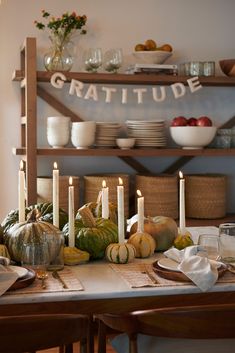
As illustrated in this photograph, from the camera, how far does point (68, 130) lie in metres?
3.79

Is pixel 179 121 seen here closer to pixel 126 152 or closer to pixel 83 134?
pixel 126 152

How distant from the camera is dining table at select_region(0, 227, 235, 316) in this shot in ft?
5.14

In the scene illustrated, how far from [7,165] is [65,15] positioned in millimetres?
1116

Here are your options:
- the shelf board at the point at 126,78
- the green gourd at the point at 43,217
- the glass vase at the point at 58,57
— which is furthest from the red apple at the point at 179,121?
the green gourd at the point at 43,217

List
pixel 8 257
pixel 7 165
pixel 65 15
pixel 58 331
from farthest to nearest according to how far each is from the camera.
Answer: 1. pixel 7 165
2. pixel 65 15
3. pixel 8 257
4. pixel 58 331

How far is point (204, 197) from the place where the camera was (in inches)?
157

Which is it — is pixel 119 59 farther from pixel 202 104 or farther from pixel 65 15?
pixel 202 104

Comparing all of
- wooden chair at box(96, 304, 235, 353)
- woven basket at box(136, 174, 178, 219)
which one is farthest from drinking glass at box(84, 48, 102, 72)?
wooden chair at box(96, 304, 235, 353)

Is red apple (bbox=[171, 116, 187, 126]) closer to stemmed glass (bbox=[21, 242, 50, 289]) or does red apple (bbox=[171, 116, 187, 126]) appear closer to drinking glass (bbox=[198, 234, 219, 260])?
drinking glass (bbox=[198, 234, 219, 260])

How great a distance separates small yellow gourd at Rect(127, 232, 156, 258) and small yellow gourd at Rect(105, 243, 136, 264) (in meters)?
0.05

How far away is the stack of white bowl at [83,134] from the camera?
3754 mm

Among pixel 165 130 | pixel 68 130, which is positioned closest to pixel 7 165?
pixel 68 130

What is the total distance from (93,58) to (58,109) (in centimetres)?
48

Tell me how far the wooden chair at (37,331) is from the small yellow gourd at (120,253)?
1.80ft
